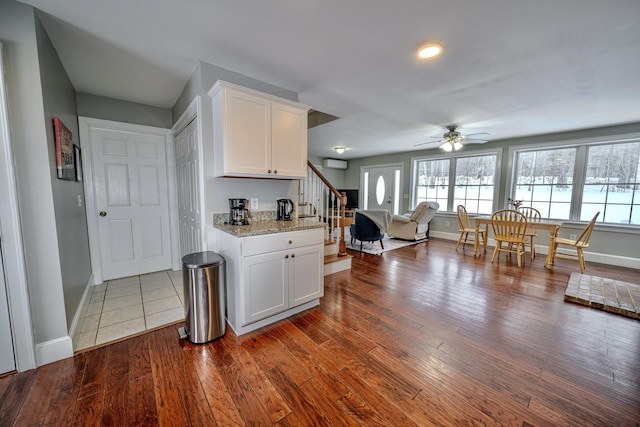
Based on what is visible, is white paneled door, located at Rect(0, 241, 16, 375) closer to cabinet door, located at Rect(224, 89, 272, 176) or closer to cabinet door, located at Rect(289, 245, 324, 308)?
cabinet door, located at Rect(224, 89, 272, 176)

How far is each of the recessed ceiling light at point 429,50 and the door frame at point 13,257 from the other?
112 inches

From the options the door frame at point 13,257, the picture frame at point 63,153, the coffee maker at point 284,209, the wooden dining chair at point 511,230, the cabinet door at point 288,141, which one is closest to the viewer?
the door frame at point 13,257

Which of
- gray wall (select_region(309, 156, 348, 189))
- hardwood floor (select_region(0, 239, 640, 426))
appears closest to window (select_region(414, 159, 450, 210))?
gray wall (select_region(309, 156, 348, 189))

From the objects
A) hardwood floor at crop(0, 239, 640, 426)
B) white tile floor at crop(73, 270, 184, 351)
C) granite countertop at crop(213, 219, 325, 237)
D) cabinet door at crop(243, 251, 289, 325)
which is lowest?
hardwood floor at crop(0, 239, 640, 426)

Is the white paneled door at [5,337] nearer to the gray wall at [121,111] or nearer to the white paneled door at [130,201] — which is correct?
the white paneled door at [130,201]

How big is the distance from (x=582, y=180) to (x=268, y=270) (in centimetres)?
596

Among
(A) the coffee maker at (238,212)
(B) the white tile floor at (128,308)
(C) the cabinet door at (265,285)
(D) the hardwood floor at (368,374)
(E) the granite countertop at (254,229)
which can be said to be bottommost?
(D) the hardwood floor at (368,374)

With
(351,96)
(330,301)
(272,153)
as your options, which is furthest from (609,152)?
(272,153)

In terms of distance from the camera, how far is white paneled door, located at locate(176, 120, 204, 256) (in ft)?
8.18

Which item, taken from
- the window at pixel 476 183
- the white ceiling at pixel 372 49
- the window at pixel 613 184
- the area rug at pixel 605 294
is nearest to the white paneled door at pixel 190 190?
the white ceiling at pixel 372 49

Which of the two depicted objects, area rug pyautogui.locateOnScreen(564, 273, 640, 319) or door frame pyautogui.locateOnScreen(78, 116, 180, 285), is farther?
door frame pyautogui.locateOnScreen(78, 116, 180, 285)

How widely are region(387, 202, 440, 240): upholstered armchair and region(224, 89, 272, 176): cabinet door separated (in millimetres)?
4308

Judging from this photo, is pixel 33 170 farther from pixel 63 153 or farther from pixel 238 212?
pixel 238 212

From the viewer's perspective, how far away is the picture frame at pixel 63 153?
191cm
